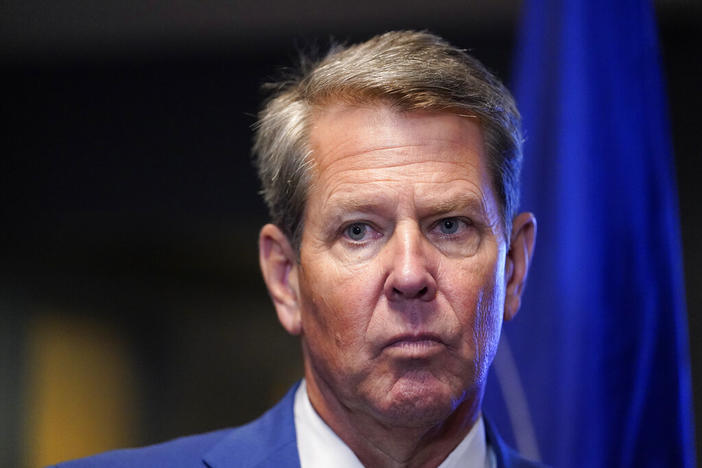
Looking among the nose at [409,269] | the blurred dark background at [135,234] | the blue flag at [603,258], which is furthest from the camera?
the blurred dark background at [135,234]

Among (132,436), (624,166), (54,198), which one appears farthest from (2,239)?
(624,166)

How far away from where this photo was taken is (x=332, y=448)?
6.20 feet

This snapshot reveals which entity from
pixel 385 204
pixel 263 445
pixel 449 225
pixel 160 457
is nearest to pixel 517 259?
pixel 449 225

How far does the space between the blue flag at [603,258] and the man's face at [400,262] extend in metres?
0.65

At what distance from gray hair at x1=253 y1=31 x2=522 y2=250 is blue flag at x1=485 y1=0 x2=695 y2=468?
0.53 meters

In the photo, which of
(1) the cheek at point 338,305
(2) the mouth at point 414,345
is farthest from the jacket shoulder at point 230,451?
(2) the mouth at point 414,345

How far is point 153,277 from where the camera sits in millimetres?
4516

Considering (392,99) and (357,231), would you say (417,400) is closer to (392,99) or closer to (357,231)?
(357,231)

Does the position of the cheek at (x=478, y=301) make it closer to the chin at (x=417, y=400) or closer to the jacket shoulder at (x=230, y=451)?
the chin at (x=417, y=400)

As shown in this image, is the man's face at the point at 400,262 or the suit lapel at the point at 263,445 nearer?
the man's face at the point at 400,262

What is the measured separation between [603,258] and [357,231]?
34.8 inches

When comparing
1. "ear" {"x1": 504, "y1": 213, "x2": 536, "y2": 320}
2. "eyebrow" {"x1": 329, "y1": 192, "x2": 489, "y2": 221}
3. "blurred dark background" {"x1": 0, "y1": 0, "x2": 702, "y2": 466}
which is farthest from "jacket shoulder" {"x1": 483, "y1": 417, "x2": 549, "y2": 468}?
"blurred dark background" {"x1": 0, "y1": 0, "x2": 702, "y2": 466}

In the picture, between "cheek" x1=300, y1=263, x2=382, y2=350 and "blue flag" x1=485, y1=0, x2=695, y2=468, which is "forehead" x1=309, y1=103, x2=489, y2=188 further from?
"blue flag" x1=485, y1=0, x2=695, y2=468

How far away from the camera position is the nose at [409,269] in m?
1.67
